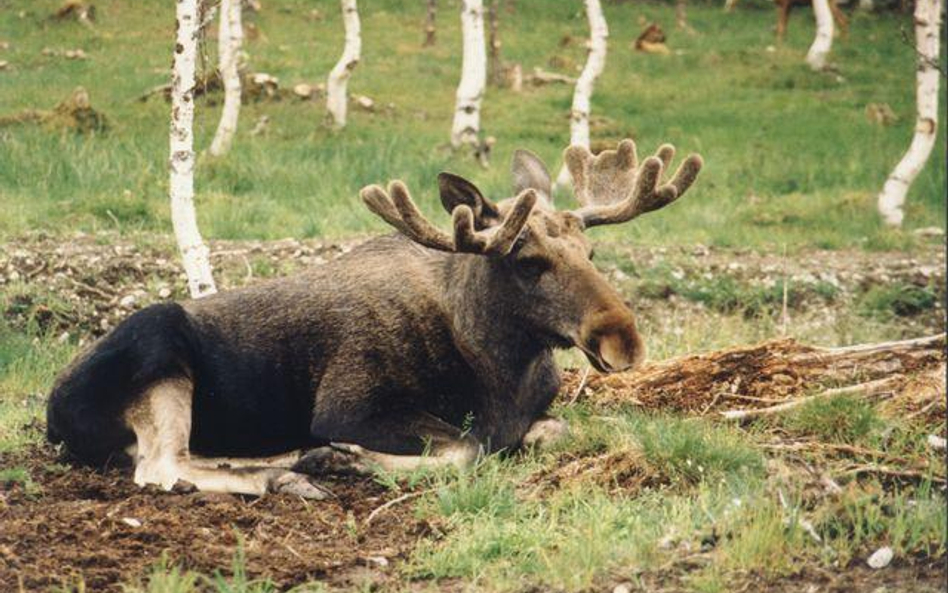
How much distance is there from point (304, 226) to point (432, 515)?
7.95 metres

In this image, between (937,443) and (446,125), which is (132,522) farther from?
(446,125)

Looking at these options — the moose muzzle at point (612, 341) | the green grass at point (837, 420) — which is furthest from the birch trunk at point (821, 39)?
the moose muzzle at point (612, 341)

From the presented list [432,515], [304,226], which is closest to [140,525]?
[432,515]

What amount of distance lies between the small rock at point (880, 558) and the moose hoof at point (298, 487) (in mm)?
2410

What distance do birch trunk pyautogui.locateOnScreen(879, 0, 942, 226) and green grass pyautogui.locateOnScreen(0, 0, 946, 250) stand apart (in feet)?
1.06

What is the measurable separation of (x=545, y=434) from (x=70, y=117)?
41.3 feet

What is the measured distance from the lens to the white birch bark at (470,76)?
1869 centimetres

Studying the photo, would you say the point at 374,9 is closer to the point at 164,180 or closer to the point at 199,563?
the point at 164,180

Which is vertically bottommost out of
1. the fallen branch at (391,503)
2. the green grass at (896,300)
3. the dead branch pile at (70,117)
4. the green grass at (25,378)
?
the green grass at (896,300)

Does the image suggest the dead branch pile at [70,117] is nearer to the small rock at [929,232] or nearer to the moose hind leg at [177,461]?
the small rock at [929,232]

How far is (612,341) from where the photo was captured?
22.0ft

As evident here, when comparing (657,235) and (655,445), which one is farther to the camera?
(657,235)

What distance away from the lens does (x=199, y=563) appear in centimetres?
567

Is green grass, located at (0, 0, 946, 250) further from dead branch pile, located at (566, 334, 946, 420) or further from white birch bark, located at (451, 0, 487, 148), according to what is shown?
dead branch pile, located at (566, 334, 946, 420)
